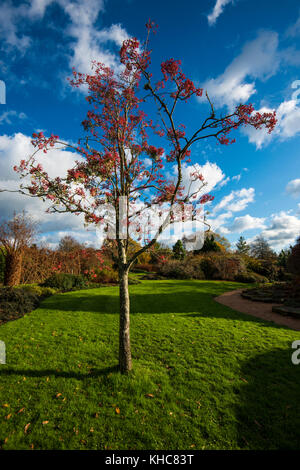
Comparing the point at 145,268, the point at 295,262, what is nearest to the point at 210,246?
the point at 145,268

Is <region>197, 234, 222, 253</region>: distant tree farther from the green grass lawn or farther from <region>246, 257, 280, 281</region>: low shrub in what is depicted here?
the green grass lawn

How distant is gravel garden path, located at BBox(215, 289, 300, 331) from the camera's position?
26.5 ft

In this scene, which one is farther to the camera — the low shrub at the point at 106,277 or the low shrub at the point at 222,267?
the low shrub at the point at 222,267

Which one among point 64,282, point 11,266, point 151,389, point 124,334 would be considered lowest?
point 151,389

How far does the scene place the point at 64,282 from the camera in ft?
47.6

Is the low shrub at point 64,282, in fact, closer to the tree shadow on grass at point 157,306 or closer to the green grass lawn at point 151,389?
the tree shadow on grass at point 157,306

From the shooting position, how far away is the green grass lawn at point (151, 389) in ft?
9.25

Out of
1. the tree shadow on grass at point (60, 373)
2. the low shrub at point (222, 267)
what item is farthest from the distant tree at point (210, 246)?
the tree shadow on grass at point (60, 373)

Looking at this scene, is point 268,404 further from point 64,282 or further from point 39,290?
point 64,282

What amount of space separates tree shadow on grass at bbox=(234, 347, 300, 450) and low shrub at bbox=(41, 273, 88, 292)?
13.3 m

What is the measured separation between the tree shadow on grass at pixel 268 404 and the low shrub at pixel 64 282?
43.5 ft

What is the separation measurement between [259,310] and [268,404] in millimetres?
7452
